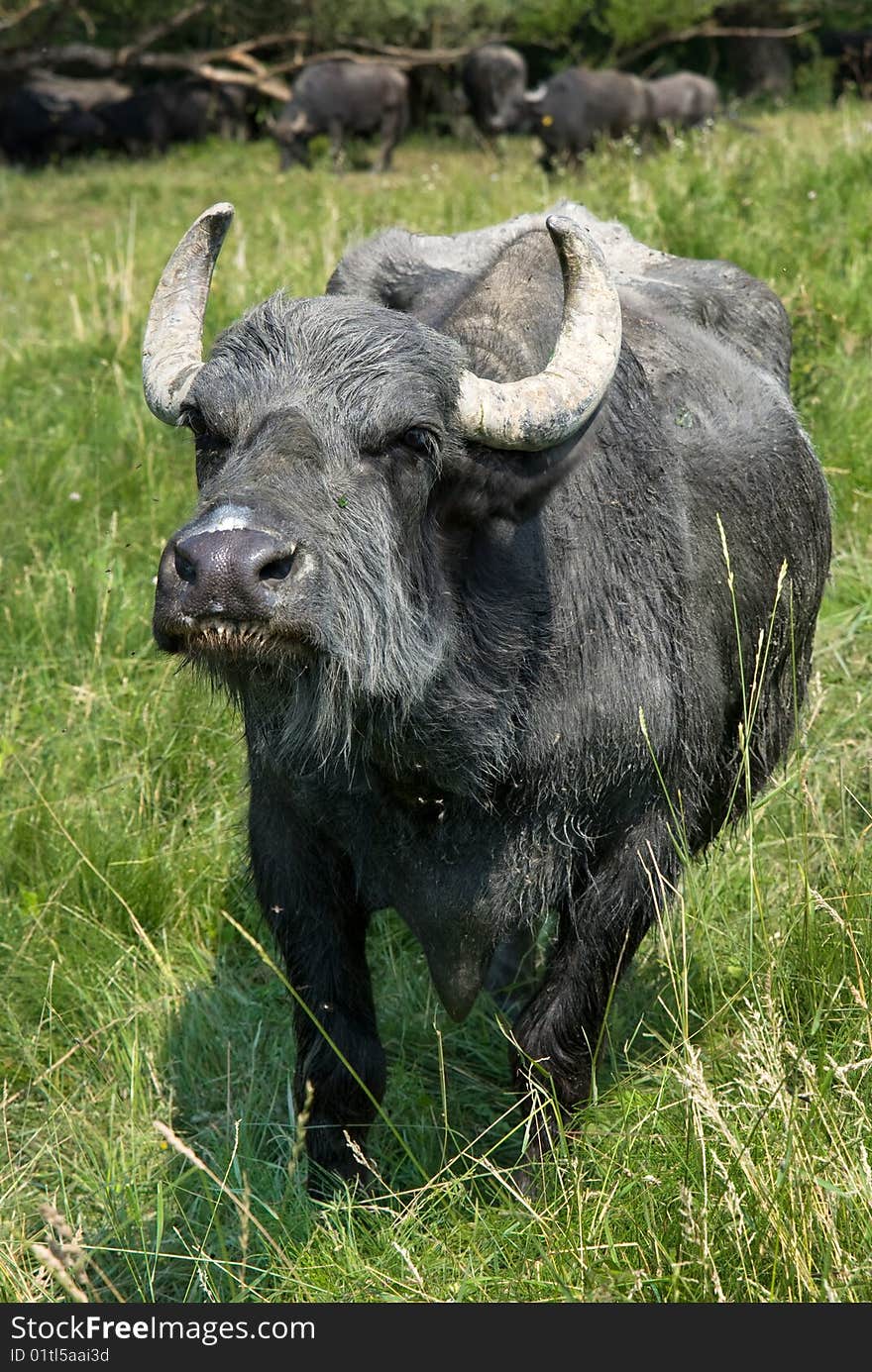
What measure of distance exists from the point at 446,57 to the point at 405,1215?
25507mm

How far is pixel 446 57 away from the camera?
85.1 ft

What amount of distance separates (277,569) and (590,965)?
158cm

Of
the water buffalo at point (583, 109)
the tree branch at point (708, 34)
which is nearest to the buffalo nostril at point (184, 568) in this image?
the water buffalo at point (583, 109)

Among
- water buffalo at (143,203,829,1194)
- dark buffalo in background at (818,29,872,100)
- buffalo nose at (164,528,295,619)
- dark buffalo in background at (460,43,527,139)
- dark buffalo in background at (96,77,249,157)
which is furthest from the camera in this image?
dark buffalo in background at (96,77,249,157)

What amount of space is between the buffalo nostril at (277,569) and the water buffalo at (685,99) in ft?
73.7

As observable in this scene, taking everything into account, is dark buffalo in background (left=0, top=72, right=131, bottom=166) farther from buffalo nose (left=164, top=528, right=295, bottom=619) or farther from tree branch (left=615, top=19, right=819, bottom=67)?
buffalo nose (left=164, top=528, right=295, bottom=619)

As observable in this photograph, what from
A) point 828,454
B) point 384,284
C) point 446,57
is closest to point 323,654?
point 384,284

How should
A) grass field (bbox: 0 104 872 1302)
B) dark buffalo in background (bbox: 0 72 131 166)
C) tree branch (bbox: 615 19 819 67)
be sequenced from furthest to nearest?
dark buffalo in background (bbox: 0 72 131 166)
tree branch (bbox: 615 19 819 67)
grass field (bbox: 0 104 872 1302)

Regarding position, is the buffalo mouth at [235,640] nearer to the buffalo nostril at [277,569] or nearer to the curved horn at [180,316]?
the buffalo nostril at [277,569]

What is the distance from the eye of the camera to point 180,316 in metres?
3.74

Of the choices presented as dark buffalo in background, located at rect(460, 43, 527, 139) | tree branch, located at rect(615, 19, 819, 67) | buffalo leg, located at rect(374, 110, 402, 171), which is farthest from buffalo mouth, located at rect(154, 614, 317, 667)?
tree branch, located at rect(615, 19, 819, 67)

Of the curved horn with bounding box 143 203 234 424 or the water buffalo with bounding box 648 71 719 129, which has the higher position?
the curved horn with bounding box 143 203 234 424

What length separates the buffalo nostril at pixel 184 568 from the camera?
2795 mm

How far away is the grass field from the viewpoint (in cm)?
302
